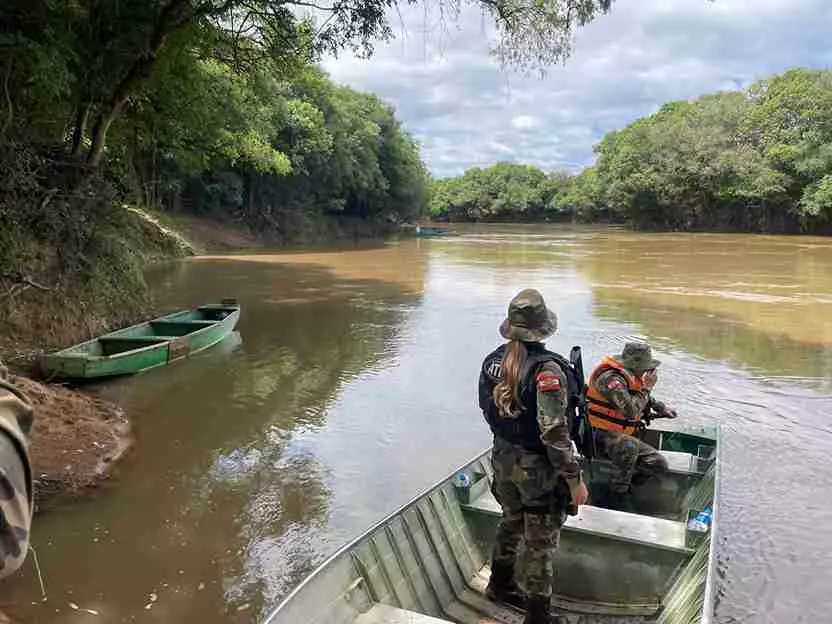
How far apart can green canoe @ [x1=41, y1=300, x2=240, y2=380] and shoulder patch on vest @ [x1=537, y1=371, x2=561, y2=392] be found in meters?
6.78

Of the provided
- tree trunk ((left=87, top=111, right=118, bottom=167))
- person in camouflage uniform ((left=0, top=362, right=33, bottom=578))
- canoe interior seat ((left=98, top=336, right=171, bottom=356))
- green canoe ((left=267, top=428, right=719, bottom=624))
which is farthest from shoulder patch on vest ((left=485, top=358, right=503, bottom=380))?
tree trunk ((left=87, top=111, right=118, bottom=167))

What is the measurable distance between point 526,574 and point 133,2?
8.33 m

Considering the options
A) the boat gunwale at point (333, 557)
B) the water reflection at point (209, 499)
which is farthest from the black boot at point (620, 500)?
the water reflection at point (209, 499)

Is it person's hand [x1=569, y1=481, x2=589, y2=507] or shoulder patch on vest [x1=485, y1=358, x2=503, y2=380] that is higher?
shoulder patch on vest [x1=485, y1=358, x2=503, y2=380]

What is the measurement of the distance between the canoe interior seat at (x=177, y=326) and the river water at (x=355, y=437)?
2.01ft

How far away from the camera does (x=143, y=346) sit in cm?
1002

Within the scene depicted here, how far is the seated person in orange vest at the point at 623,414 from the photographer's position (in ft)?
17.0

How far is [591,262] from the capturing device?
29.4 meters

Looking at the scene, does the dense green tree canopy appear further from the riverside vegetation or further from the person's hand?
the person's hand

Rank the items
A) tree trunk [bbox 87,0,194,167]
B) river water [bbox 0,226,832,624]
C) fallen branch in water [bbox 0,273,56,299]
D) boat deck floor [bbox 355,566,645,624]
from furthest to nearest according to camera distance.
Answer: tree trunk [bbox 87,0,194,167] < fallen branch in water [bbox 0,273,56,299] < river water [bbox 0,226,832,624] < boat deck floor [bbox 355,566,645,624]

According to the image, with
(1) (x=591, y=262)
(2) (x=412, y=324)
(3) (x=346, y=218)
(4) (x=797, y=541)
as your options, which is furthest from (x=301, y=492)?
(3) (x=346, y=218)

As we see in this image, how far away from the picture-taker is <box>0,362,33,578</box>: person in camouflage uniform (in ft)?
3.30

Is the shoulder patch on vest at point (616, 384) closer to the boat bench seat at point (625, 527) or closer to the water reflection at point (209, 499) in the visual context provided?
the boat bench seat at point (625, 527)

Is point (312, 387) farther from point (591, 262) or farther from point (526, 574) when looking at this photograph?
point (591, 262)
